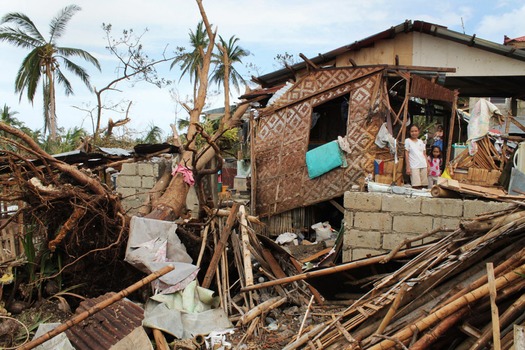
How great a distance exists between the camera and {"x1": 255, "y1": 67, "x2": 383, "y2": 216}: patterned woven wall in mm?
8789

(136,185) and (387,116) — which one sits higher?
(387,116)

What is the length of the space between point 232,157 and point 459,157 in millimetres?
13081

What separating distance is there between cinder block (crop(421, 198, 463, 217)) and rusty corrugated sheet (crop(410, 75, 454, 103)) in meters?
3.23

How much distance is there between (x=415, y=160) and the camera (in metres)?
7.96

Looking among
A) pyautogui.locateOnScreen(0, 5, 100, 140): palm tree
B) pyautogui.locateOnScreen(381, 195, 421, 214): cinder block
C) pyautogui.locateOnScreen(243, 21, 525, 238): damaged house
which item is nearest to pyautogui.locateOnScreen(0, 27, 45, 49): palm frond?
pyautogui.locateOnScreen(0, 5, 100, 140): palm tree

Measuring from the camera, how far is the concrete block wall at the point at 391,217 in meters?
6.02

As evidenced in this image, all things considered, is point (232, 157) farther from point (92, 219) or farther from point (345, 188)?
point (92, 219)

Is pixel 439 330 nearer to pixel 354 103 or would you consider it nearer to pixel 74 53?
pixel 354 103

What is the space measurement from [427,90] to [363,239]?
161 inches

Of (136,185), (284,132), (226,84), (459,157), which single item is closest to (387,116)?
(459,157)

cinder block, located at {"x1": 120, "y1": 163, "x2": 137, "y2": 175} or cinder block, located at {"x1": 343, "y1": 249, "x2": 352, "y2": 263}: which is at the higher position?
cinder block, located at {"x1": 120, "y1": 163, "x2": 137, "y2": 175}

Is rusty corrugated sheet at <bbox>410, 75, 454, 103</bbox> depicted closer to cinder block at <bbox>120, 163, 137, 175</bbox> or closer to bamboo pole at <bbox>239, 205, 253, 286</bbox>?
bamboo pole at <bbox>239, 205, 253, 286</bbox>

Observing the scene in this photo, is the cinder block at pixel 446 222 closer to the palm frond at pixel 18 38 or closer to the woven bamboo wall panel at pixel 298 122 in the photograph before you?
the woven bamboo wall panel at pixel 298 122

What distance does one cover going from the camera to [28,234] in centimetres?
536
